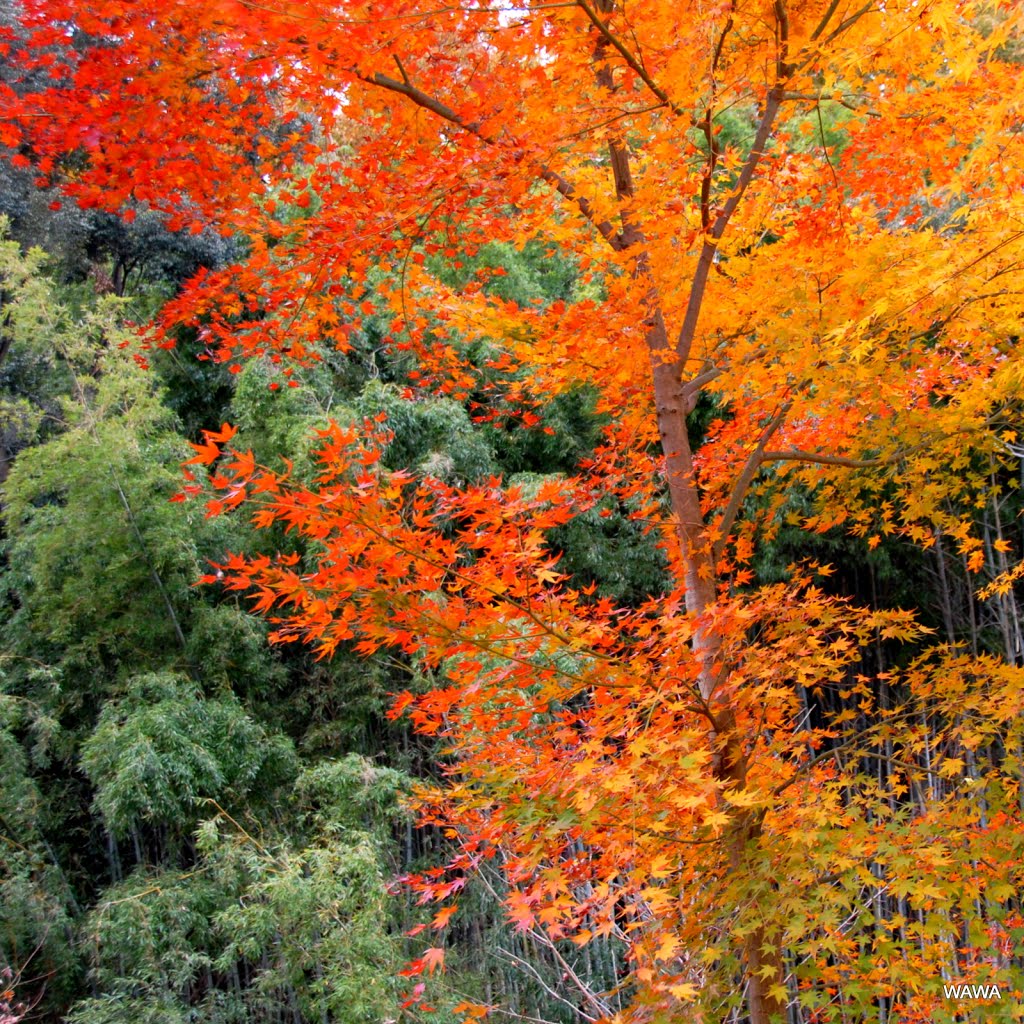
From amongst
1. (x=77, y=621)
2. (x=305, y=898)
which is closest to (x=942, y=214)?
(x=305, y=898)

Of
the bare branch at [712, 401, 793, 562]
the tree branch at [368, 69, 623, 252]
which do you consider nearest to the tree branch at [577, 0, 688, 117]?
the tree branch at [368, 69, 623, 252]

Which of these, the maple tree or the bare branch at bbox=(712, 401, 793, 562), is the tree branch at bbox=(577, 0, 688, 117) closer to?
the maple tree

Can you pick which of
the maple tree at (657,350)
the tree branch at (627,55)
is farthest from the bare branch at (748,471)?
the tree branch at (627,55)

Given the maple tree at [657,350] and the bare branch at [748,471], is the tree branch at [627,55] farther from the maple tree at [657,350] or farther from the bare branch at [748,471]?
the bare branch at [748,471]

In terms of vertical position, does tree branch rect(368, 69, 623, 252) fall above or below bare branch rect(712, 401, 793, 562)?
above

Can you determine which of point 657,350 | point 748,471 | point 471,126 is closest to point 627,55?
point 471,126

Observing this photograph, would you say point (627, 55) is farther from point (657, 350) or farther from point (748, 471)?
point (748, 471)

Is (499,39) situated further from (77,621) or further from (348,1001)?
(77,621)

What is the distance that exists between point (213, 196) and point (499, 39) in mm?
814

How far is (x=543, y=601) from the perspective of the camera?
1905mm

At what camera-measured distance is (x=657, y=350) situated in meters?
2.43

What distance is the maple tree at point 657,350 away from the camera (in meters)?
1.79

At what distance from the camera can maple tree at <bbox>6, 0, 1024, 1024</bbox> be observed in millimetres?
1795

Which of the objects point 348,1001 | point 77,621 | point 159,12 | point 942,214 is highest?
point 942,214
